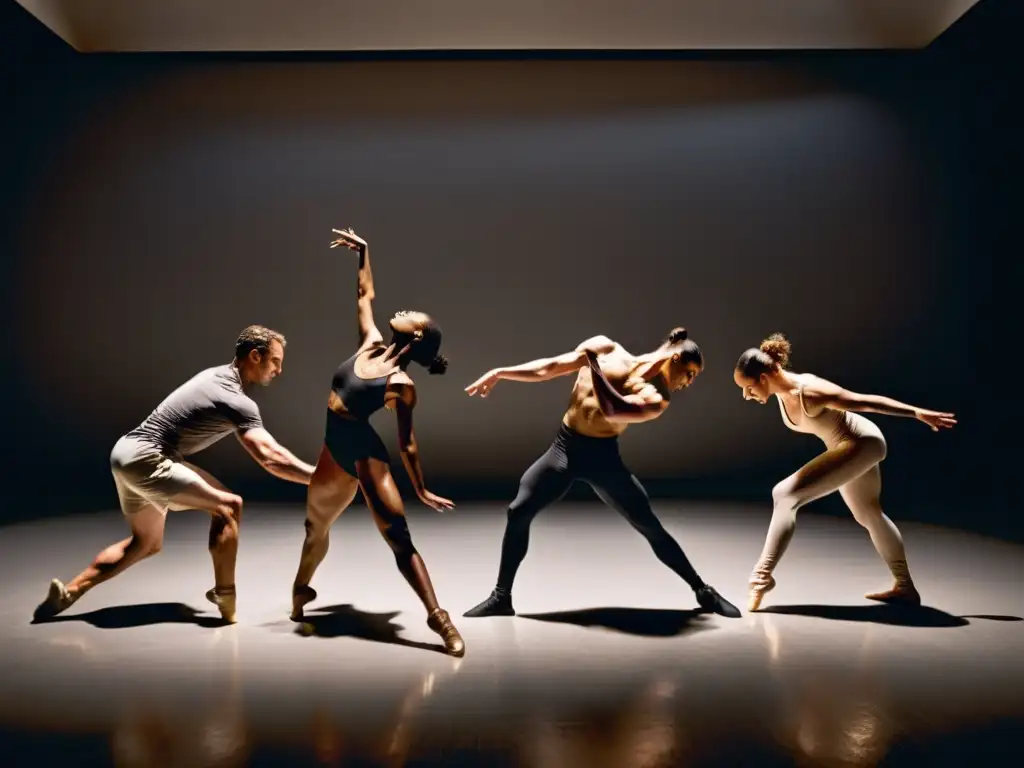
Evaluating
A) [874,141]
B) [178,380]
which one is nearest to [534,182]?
[874,141]

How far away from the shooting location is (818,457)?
410 centimetres

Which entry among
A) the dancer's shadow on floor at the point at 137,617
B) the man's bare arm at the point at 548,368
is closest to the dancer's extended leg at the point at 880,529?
the man's bare arm at the point at 548,368

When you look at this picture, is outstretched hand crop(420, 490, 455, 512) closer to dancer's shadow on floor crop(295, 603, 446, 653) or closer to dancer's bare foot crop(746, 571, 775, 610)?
dancer's shadow on floor crop(295, 603, 446, 653)

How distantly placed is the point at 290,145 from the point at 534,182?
197cm

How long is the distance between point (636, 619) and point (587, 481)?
25.9 inches

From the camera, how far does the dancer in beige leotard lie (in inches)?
158

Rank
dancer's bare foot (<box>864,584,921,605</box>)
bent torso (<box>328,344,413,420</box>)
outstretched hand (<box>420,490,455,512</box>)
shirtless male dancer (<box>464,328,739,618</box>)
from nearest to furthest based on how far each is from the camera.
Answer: outstretched hand (<box>420,490,455,512</box>) < bent torso (<box>328,344,413,420</box>) < shirtless male dancer (<box>464,328,739,618</box>) < dancer's bare foot (<box>864,584,921,605</box>)

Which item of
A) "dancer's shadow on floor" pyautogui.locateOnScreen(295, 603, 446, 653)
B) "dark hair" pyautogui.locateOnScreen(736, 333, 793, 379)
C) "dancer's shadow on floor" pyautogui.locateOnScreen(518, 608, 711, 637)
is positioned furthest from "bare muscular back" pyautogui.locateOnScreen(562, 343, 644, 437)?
"dancer's shadow on floor" pyautogui.locateOnScreen(295, 603, 446, 653)

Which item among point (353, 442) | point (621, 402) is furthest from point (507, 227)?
point (353, 442)

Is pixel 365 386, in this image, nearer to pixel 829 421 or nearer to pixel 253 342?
pixel 253 342

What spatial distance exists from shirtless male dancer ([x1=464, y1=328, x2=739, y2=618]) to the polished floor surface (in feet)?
1.39

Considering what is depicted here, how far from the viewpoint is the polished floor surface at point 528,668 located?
2.81 meters

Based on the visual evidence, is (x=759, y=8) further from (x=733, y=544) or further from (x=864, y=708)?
(x=864, y=708)

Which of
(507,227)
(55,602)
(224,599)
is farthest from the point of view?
(507,227)
